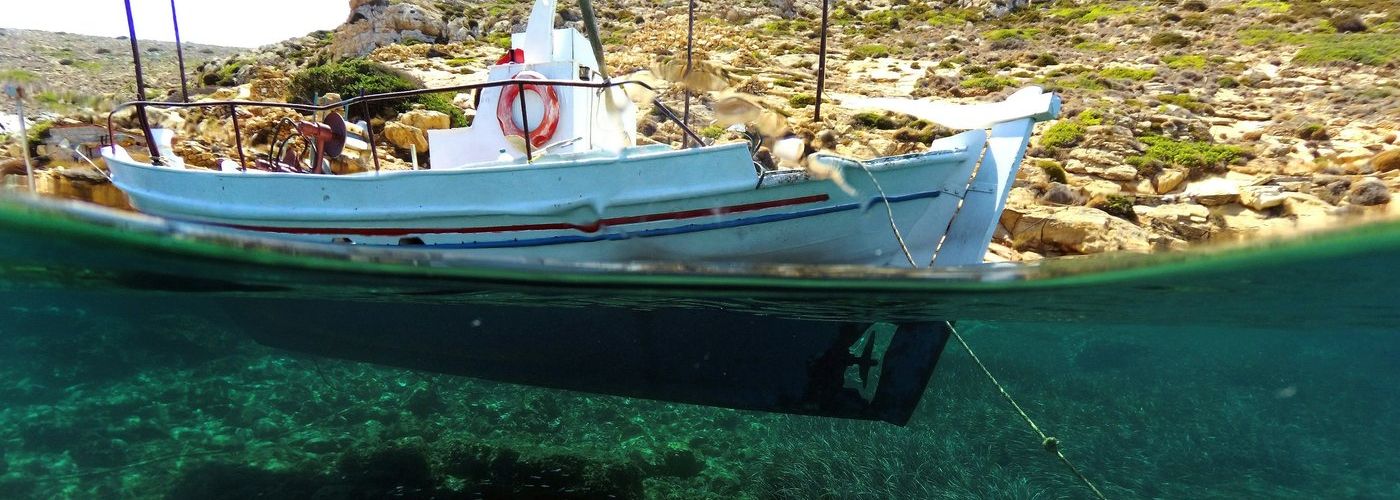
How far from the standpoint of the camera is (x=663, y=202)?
729 cm

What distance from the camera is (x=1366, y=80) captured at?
24391 mm

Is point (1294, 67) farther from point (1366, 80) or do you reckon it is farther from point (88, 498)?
point (88, 498)

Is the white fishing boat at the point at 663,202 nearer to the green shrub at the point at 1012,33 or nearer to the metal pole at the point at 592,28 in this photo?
the metal pole at the point at 592,28

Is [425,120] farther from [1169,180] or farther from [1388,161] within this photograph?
[1388,161]

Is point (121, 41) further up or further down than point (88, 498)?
further up

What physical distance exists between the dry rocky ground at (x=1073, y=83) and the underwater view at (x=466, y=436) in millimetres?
3350

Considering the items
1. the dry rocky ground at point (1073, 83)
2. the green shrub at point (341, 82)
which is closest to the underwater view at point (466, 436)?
the dry rocky ground at point (1073, 83)

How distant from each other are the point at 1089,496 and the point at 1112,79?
2379 cm

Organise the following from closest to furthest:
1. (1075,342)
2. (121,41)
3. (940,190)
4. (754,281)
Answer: (754,281)
(940,190)
(1075,342)
(121,41)

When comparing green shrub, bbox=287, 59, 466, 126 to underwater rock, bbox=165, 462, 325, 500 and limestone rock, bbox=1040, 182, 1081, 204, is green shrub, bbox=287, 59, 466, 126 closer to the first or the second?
limestone rock, bbox=1040, 182, 1081, 204

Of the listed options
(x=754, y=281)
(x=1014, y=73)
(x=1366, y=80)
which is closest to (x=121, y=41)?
(x=1014, y=73)

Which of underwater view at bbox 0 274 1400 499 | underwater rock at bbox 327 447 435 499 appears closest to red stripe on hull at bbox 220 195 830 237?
underwater view at bbox 0 274 1400 499

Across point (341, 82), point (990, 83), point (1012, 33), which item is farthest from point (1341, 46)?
point (341, 82)

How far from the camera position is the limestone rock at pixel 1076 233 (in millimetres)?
13922
